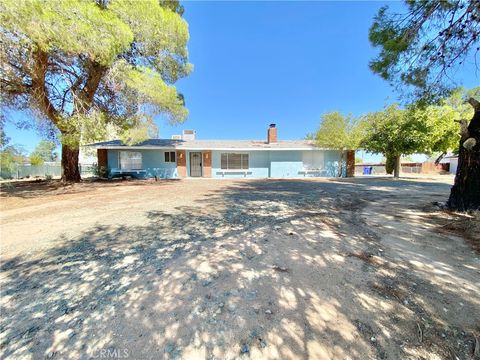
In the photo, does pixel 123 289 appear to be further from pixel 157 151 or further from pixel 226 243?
pixel 157 151

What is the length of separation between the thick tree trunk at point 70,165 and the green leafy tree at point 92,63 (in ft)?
0.14

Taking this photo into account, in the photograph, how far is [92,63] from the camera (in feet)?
31.5

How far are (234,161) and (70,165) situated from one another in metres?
10.3

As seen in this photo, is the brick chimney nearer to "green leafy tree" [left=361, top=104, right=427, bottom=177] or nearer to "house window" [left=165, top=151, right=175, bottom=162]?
Answer: "green leafy tree" [left=361, top=104, right=427, bottom=177]

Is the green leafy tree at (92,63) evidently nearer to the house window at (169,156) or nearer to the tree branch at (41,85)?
the tree branch at (41,85)

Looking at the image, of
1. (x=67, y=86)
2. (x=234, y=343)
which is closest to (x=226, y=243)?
(x=234, y=343)

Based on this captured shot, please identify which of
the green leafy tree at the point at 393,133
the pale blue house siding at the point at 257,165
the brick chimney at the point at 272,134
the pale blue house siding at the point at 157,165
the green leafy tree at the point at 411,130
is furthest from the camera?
the brick chimney at the point at 272,134

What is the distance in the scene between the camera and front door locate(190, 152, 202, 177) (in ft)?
56.4

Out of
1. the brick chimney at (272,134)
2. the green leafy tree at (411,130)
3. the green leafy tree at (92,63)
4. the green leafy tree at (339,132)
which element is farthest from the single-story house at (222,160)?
the green leafy tree at (92,63)

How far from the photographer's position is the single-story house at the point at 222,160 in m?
16.2

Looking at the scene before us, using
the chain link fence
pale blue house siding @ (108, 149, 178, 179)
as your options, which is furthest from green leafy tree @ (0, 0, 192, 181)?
the chain link fence

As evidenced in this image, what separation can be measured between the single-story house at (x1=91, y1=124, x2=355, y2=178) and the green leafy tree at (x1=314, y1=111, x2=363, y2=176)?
1049 mm

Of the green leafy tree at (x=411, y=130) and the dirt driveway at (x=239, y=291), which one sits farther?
the green leafy tree at (x=411, y=130)

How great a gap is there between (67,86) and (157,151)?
7087mm
